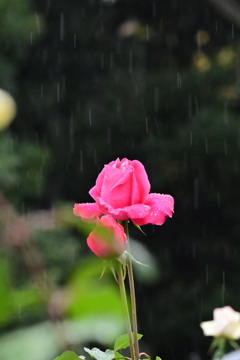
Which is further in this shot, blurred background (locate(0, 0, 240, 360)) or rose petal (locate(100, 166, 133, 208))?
blurred background (locate(0, 0, 240, 360))

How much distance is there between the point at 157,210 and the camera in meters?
0.52

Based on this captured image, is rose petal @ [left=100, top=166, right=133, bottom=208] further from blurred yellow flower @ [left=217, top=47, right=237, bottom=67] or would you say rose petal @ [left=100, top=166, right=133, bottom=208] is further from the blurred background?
blurred yellow flower @ [left=217, top=47, right=237, bottom=67]

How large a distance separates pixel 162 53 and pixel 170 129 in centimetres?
71

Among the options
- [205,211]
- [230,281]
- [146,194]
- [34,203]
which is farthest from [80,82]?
[146,194]

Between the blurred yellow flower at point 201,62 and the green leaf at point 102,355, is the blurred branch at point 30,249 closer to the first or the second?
the green leaf at point 102,355

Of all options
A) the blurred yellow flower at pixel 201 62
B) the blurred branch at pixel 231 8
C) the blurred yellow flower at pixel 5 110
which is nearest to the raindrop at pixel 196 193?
the blurred yellow flower at pixel 201 62

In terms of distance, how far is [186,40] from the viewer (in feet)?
17.0

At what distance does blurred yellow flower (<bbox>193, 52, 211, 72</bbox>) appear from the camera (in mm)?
4805

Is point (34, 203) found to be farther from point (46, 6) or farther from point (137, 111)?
point (46, 6)

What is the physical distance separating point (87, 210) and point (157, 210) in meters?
0.07

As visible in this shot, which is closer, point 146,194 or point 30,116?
point 146,194

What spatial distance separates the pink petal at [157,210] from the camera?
51cm

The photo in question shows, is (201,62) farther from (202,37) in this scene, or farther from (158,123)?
(158,123)

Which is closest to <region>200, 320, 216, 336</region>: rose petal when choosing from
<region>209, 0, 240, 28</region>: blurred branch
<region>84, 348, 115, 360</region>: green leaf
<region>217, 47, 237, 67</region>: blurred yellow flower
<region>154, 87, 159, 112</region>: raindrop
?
<region>84, 348, 115, 360</region>: green leaf
